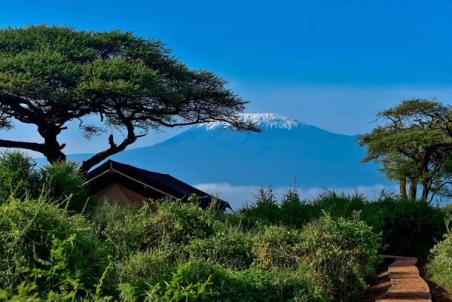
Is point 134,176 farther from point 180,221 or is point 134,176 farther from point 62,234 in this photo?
point 62,234

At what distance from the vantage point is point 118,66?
21234 millimetres

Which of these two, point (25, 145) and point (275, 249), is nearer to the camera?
point (275, 249)

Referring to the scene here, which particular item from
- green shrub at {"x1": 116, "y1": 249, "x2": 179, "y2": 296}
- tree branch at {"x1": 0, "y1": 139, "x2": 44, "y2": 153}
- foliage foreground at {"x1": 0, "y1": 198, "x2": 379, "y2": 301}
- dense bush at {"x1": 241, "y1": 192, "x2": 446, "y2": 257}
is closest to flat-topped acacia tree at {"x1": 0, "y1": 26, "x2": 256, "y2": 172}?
tree branch at {"x1": 0, "y1": 139, "x2": 44, "y2": 153}

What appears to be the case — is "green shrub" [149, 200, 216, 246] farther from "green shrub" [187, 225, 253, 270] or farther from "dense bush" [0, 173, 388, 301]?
"green shrub" [187, 225, 253, 270]

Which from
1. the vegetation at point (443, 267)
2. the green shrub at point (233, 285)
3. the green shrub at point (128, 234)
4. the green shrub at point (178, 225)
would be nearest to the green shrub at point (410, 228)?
the vegetation at point (443, 267)

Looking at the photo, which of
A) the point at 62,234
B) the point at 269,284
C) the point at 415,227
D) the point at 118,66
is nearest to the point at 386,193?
the point at 415,227

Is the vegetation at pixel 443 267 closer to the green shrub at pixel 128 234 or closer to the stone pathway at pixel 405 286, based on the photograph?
the stone pathway at pixel 405 286

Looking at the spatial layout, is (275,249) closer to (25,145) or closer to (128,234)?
(128,234)

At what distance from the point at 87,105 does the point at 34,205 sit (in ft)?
53.5

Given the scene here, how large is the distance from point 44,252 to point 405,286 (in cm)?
494

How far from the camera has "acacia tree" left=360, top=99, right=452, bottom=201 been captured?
29.8 metres

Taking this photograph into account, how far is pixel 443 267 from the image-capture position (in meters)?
9.24

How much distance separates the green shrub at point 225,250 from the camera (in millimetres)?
7711

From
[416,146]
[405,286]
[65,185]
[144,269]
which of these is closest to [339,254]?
[405,286]
